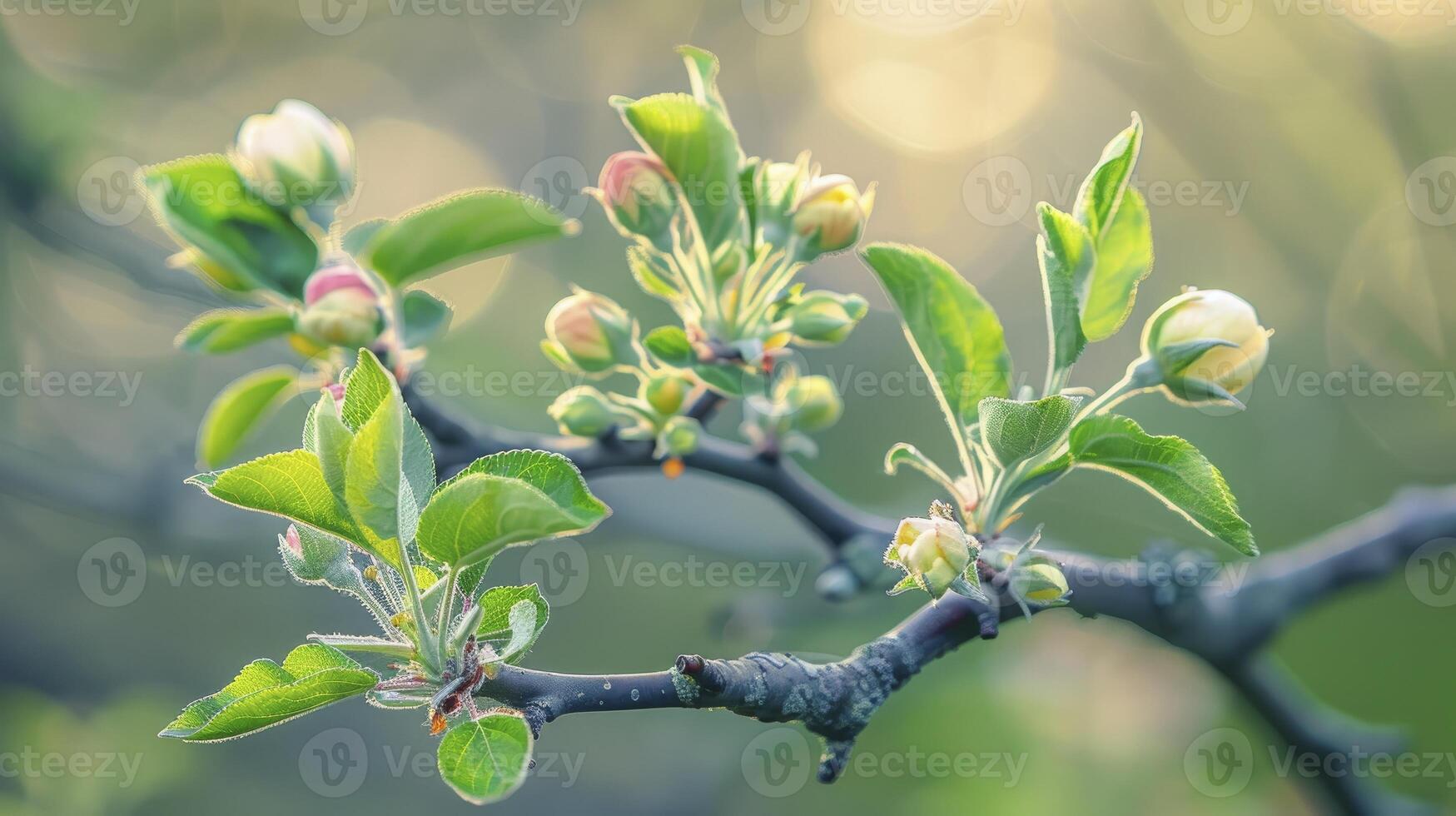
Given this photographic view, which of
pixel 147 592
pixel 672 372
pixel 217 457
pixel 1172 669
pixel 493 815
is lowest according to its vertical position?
pixel 493 815

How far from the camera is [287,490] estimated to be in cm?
74

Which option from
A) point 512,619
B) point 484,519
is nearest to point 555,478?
point 484,519

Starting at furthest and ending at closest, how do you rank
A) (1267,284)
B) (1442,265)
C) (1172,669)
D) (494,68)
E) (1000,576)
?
(494,68) → (1267,284) → (1442,265) → (1172,669) → (1000,576)

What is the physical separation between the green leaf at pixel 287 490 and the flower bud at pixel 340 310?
18.7 inches

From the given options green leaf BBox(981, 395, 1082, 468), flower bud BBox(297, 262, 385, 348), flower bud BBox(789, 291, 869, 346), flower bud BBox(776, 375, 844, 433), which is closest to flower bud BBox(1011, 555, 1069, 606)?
green leaf BBox(981, 395, 1082, 468)

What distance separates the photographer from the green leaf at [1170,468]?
2.83 ft

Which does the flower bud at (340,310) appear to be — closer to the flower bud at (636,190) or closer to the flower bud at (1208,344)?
the flower bud at (636,190)

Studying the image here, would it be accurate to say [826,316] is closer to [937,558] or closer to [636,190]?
[636,190]

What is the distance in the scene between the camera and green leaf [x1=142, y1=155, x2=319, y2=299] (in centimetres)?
125

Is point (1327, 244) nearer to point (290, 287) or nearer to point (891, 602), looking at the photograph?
point (891, 602)

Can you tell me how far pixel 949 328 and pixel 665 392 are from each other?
0.38 meters

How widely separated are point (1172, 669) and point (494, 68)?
4230mm

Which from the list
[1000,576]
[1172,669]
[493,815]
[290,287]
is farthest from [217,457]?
[493,815]

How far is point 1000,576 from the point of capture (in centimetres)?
96
